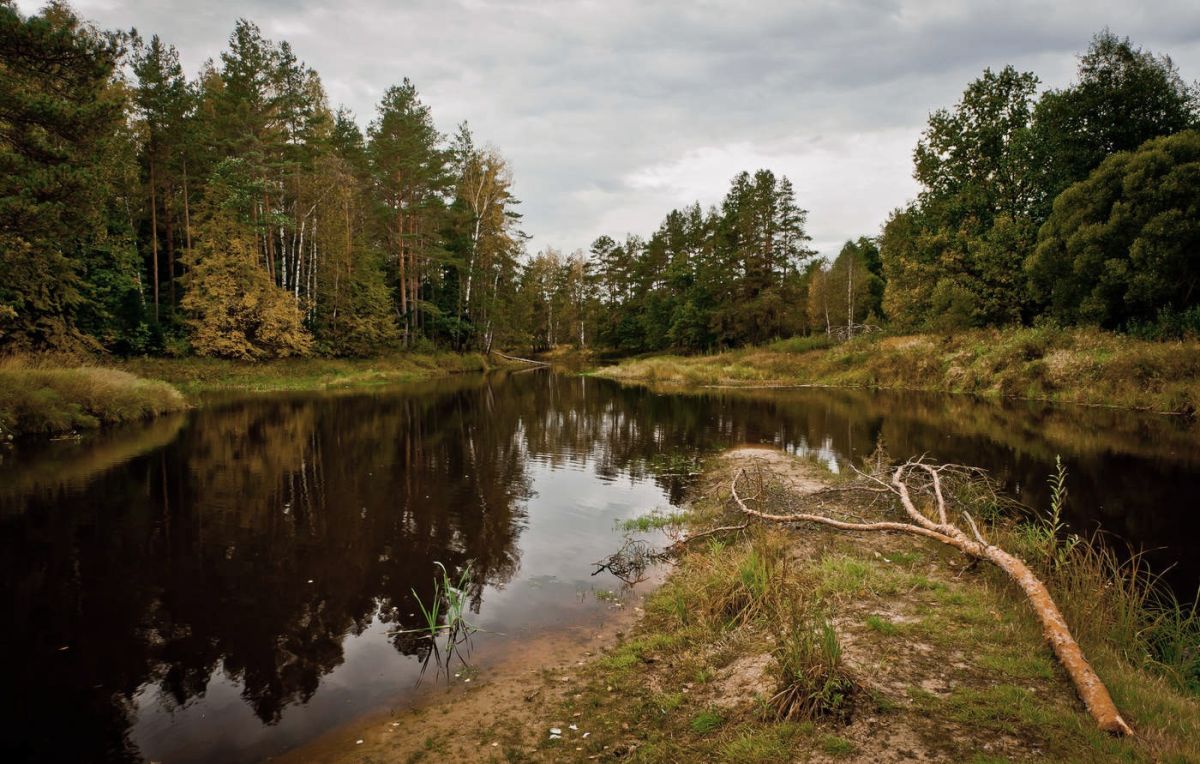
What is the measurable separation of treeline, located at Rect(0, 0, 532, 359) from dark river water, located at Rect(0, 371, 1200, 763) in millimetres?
8946

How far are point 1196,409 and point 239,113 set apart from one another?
4824cm

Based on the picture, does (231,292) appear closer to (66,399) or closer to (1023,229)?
(66,399)

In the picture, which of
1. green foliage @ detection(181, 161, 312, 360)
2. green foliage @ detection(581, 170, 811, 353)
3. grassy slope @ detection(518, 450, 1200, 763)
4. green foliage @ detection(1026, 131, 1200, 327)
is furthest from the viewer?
green foliage @ detection(581, 170, 811, 353)

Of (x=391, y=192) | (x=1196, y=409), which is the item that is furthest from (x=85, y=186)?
(x=1196, y=409)

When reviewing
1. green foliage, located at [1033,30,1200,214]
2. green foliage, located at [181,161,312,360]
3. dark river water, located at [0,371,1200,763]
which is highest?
green foliage, located at [1033,30,1200,214]

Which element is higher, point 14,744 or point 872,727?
point 872,727

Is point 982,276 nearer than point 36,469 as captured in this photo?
No

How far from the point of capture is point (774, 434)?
61.7 feet

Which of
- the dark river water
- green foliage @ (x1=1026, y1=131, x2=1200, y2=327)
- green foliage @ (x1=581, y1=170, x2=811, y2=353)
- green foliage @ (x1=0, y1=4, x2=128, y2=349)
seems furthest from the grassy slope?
green foliage @ (x1=581, y1=170, x2=811, y2=353)

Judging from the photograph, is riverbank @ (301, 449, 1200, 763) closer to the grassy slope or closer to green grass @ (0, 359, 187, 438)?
the grassy slope

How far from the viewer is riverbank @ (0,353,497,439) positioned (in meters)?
16.9

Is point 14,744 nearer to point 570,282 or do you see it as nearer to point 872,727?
point 872,727

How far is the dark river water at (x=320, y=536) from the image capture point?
16.6ft

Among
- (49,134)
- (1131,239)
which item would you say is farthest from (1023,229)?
(49,134)
